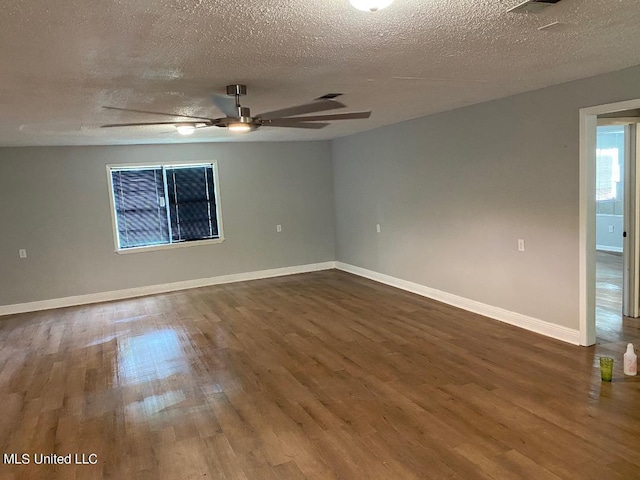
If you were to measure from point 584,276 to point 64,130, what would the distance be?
5178 millimetres

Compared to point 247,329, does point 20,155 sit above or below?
above

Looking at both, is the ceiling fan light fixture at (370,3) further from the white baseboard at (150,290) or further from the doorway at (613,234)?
the white baseboard at (150,290)

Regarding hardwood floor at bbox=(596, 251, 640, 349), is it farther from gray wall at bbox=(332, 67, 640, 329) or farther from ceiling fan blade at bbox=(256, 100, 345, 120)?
ceiling fan blade at bbox=(256, 100, 345, 120)

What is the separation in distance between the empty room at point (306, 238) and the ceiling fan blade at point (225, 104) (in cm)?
5

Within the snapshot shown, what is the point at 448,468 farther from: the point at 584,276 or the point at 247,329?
the point at 247,329

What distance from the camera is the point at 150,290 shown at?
275 inches

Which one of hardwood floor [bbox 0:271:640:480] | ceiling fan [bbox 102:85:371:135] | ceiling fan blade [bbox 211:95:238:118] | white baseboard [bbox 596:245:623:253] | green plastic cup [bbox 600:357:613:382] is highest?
ceiling fan blade [bbox 211:95:238:118]

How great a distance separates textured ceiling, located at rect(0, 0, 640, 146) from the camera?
75.9 inches

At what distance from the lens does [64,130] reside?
489cm

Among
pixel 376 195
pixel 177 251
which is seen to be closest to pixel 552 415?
pixel 376 195

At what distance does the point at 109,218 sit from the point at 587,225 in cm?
592

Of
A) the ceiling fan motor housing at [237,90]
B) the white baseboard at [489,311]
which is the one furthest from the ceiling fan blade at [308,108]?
the white baseboard at [489,311]

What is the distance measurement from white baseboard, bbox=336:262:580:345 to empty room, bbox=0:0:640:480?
3 cm

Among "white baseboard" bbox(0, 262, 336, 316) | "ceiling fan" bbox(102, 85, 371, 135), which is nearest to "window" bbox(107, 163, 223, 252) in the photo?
"white baseboard" bbox(0, 262, 336, 316)
